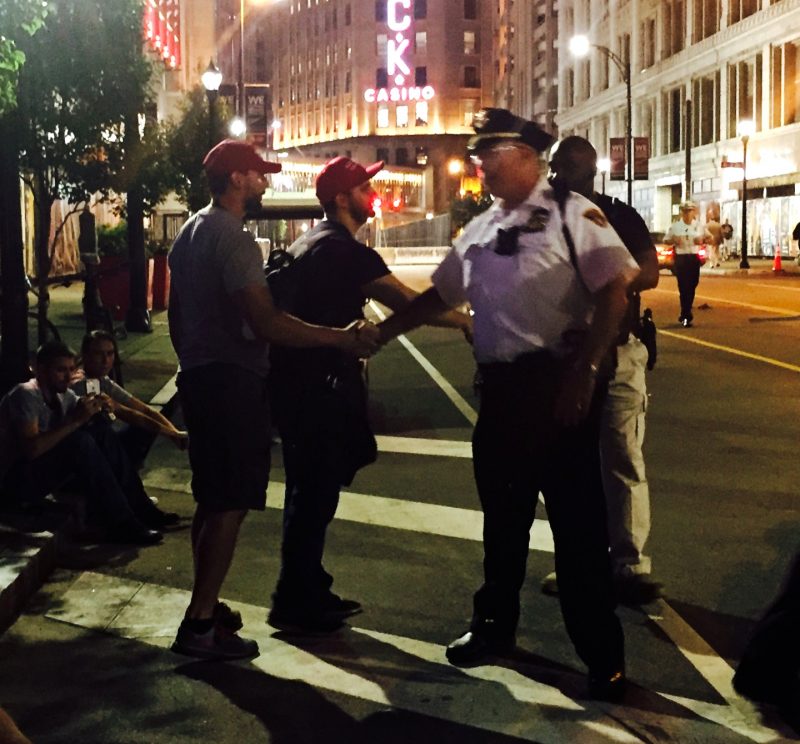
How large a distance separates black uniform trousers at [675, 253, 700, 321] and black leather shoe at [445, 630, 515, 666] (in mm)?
15234

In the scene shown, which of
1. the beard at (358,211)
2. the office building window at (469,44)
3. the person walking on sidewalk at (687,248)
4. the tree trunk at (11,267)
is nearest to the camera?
the beard at (358,211)

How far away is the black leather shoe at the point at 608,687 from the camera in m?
4.23

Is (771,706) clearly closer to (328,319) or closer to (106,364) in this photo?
(328,319)

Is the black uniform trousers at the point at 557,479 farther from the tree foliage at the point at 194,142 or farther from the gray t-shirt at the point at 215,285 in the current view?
the tree foliage at the point at 194,142

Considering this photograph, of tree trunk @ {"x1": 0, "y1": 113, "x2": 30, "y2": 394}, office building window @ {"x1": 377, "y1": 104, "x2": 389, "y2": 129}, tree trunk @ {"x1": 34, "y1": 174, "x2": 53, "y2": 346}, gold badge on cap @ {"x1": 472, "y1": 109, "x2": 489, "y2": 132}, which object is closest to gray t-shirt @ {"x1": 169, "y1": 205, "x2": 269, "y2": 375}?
gold badge on cap @ {"x1": 472, "y1": 109, "x2": 489, "y2": 132}

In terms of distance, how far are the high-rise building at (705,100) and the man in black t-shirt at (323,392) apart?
160 ft

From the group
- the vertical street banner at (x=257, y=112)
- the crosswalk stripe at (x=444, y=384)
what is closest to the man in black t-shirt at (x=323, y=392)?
the crosswalk stripe at (x=444, y=384)

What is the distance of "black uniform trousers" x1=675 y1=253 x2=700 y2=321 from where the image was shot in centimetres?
1925

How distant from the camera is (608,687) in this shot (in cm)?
423

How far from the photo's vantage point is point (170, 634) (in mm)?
5074

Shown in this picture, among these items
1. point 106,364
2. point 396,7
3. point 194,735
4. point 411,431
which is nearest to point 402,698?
point 194,735

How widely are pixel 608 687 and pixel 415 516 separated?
3.10 metres

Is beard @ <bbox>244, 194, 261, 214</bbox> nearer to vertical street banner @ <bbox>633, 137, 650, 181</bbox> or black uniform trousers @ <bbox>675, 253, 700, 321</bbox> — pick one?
black uniform trousers @ <bbox>675, 253, 700, 321</bbox>

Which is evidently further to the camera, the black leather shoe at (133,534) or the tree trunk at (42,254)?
the tree trunk at (42,254)
